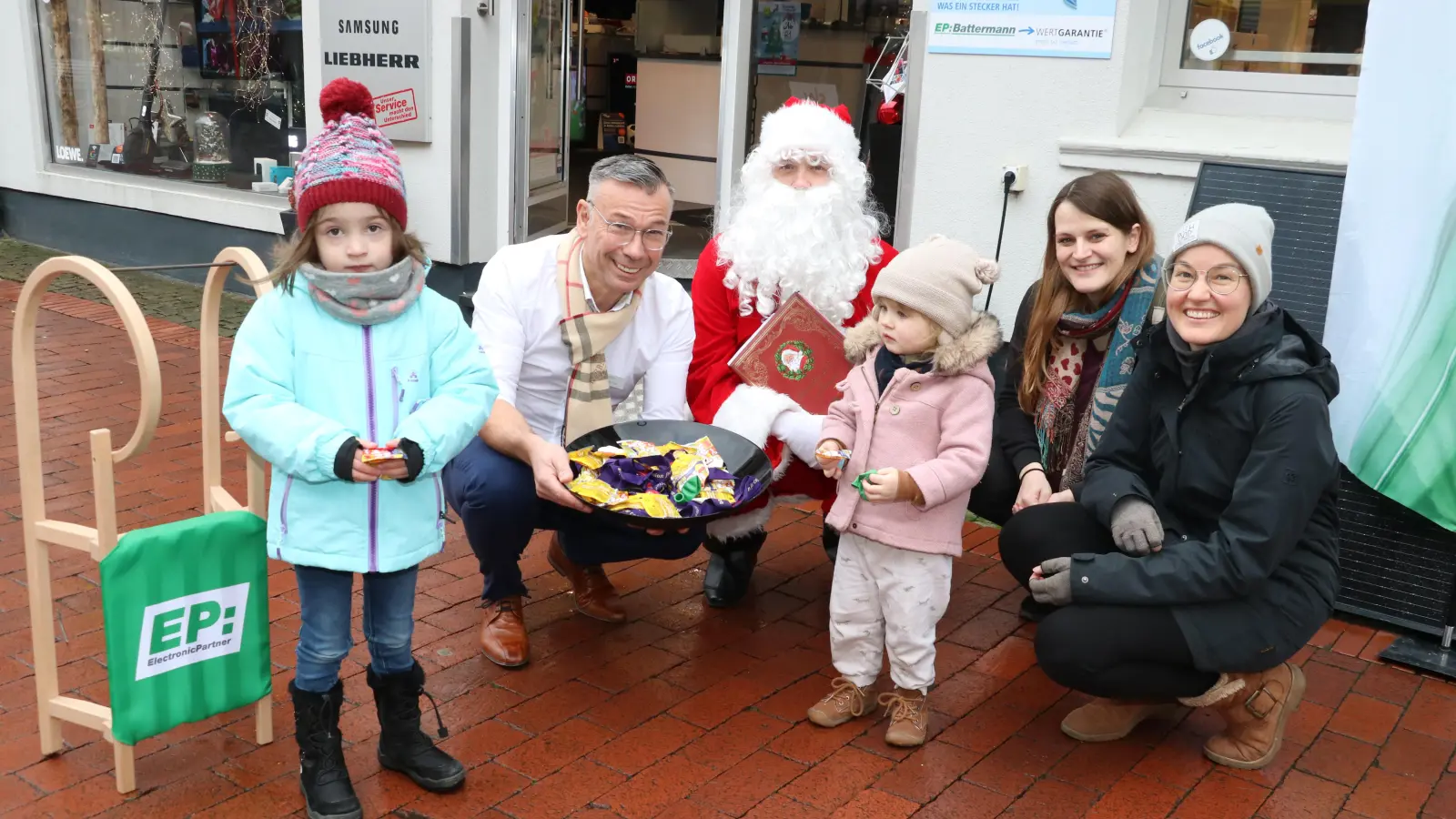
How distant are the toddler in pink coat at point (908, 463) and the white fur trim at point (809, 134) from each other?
3.68 ft

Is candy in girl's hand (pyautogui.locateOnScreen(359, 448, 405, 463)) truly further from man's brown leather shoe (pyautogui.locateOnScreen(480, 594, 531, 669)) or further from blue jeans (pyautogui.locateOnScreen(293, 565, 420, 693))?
man's brown leather shoe (pyautogui.locateOnScreen(480, 594, 531, 669))

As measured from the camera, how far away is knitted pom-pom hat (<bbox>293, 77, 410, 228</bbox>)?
2775mm

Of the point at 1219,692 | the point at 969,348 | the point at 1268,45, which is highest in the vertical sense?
the point at 1268,45

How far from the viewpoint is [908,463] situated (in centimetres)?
332

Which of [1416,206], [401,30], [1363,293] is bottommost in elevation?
[1363,293]

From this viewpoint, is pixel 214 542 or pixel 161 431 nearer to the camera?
pixel 214 542

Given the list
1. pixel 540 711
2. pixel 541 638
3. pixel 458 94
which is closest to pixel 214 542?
pixel 540 711

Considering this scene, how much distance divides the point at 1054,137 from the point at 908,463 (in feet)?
9.62

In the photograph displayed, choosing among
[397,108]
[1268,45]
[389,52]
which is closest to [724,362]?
[1268,45]

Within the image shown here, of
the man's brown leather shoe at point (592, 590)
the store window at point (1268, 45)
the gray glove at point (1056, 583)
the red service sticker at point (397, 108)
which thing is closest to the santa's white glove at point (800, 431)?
the man's brown leather shoe at point (592, 590)

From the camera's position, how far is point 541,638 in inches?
157

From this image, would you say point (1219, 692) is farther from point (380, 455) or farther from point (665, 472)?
point (380, 455)

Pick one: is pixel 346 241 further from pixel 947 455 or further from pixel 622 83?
pixel 622 83

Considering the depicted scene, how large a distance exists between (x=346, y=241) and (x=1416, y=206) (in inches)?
120
